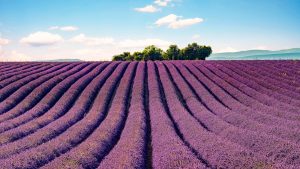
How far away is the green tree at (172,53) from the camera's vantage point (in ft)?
241

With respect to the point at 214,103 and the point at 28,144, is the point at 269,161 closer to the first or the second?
the point at 28,144

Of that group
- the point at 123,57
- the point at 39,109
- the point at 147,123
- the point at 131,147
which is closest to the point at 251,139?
the point at 131,147

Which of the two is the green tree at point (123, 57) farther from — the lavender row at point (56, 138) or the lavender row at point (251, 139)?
the lavender row at point (251, 139)

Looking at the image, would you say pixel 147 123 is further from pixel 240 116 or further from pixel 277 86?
pixel 277 86

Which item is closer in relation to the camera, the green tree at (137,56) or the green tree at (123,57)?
the green tree at (137,56)

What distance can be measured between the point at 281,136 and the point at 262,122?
2.79 m

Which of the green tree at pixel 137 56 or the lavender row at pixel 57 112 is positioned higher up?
the lavender row at pixel 57 112

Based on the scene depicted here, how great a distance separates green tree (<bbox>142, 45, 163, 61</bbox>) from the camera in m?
73.7

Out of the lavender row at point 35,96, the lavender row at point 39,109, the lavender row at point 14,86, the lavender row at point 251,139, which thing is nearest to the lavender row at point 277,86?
the lavender row at point 251,139

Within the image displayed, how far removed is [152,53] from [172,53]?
3.55 metres

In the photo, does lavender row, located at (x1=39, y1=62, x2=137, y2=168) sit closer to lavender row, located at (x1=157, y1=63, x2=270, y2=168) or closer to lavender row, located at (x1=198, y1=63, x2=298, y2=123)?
lavender row, located at (x1=157, y1=63, x2=270, y2=168)

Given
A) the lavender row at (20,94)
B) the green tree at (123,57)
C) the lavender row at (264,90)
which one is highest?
the lavender row at (20,94)

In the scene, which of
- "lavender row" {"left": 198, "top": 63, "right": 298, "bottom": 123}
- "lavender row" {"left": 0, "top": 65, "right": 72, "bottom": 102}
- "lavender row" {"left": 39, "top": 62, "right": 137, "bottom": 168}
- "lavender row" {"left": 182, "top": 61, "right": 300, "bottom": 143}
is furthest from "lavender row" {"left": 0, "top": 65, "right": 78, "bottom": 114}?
"lavender row" {"left": 198, "top": 63, "right": 298, "bottom": 123}

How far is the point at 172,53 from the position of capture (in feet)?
244
